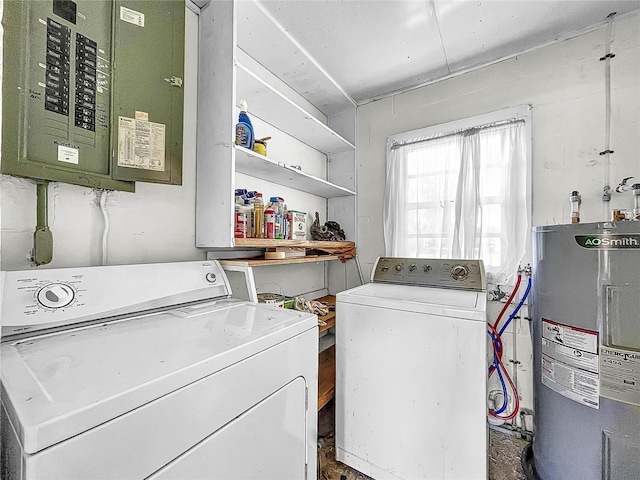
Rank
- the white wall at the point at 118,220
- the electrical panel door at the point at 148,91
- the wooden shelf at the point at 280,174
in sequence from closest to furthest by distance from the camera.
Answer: the white wall at the point at 118,220 → the electrical panel door at the point at 148,91 → the wooden shelf at the point at 280,174

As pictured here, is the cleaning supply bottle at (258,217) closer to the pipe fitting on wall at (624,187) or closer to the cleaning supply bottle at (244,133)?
the cleaning supply bottle at (244,133)

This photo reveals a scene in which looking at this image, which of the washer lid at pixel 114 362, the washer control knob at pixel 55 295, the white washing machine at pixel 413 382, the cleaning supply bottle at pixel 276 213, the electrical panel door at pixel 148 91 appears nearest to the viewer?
the washer lid at pixel 114 362

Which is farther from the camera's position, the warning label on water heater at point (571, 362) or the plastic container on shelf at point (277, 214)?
the plastic container on shelf at point (277, 214)

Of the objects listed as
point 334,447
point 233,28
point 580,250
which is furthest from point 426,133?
point 334,447

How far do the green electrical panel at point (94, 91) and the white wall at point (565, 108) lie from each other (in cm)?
181

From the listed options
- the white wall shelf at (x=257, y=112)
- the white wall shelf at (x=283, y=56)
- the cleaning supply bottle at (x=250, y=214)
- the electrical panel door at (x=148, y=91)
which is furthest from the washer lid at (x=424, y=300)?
the white wall shelf at (x=283, y=56)

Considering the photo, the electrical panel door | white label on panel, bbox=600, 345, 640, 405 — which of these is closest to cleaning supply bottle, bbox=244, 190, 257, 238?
the electrical panel door

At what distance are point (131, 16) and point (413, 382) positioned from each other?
198 cm

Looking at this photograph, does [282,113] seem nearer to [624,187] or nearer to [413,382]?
[413,382]

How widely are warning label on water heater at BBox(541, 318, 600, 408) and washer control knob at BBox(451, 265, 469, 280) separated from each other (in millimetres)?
449

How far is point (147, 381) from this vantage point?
61 centimetres

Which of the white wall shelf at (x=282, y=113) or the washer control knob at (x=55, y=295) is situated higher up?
the white wall shelf at (x=282, y=113)

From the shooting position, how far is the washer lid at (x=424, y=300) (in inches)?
50.9

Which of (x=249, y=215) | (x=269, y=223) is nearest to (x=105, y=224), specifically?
(x=249, y=215)
